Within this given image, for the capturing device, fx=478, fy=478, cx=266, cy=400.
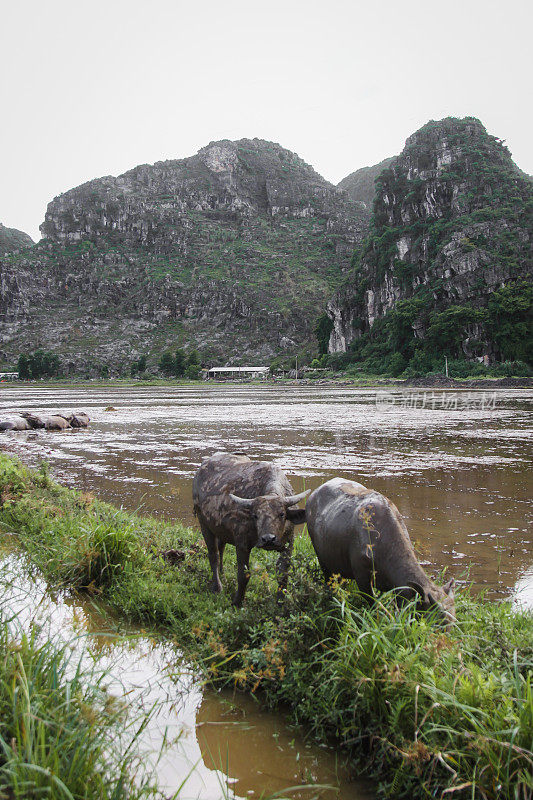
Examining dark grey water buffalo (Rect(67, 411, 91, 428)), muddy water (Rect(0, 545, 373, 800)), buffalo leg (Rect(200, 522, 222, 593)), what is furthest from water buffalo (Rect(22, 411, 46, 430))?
muddy water (Rect(0, 545, 373, 800))

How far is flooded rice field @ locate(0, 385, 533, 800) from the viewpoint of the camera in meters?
3.08

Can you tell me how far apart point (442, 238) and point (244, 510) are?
124506 millimetres

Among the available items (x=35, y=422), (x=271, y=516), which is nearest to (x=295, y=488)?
(x=271, y=516)

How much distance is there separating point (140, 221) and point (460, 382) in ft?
529

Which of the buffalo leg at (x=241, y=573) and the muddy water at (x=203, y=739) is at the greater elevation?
the buffalo leg at (x=241, y=573)

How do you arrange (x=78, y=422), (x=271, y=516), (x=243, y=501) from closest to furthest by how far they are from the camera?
1. (x=271, y=516)
2. (x=243, y=501)
3. (x=78, y=422)

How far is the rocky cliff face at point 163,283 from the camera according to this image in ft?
508

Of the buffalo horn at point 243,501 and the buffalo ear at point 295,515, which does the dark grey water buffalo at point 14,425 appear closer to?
the buffalo horn at point 243,501

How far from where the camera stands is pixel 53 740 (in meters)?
2.42

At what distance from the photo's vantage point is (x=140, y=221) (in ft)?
632

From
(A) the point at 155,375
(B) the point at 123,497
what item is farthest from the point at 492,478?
(A) the point at 155,375

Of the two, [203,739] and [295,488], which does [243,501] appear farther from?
[295,488]

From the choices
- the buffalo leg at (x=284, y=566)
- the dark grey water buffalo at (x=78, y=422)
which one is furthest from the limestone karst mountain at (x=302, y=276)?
the buffalo leg at (x=284, y=566)

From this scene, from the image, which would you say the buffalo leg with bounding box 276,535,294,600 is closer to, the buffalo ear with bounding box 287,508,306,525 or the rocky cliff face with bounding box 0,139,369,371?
the buffalo ear with bounding box 287,508,306,525
